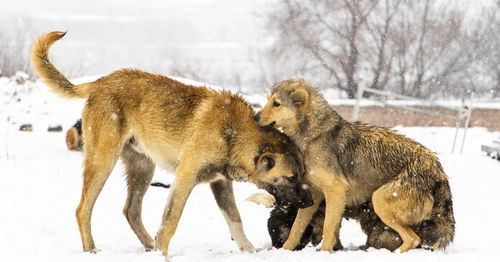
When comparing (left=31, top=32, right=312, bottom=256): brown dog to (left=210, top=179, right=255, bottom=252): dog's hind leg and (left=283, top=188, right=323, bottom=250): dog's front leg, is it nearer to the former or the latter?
(left=210, top=179, right=255, bottom=252): dog's hind leg

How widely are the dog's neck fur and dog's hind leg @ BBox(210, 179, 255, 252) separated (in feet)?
3.29

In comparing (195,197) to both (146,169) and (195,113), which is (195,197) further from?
(195,113)

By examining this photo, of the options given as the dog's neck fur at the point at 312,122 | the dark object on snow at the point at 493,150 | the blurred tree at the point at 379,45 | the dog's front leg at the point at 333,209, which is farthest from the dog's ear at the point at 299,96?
the blurred tree at the point at 379,45

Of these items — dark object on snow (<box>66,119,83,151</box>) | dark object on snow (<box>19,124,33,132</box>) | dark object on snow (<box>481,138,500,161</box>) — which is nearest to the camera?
dark object on snow (<box>66,119,83,151</box>)

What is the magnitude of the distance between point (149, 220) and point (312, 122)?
3215 millimetres

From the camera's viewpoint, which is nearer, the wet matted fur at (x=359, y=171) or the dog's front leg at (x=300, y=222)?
the wet matted fur at (x=359, y=171)

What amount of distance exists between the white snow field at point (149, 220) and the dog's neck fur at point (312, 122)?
118 centimetres

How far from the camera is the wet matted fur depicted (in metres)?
4.64

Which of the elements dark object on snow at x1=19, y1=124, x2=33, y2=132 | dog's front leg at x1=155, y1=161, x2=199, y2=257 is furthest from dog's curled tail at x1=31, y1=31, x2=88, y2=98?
dark object on snow at x1=19, y1=124, x2=33, y2=132

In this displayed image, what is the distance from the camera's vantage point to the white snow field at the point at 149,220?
4.63m

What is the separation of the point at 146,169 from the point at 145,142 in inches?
25.8

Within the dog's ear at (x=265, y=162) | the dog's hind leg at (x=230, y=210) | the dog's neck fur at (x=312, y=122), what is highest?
the dog's neck fur at (x=312, y=122)

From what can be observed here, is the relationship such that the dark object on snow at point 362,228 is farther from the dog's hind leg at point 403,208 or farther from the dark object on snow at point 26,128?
the dark object on snow at point 26,128

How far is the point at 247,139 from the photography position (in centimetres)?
497
